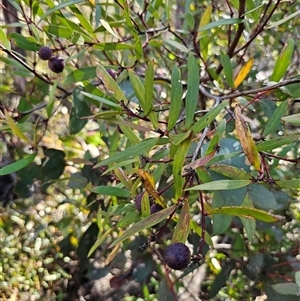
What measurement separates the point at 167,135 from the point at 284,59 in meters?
0.30

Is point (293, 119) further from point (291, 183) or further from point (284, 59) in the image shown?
point (284, 59)

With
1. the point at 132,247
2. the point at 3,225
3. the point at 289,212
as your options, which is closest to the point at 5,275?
the point at 3,225

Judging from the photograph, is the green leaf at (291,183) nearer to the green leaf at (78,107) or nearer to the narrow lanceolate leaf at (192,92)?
the narrow lanceolate leaf at (192,92)

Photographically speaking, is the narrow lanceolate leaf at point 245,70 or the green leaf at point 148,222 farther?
the narrow lanceolate leaf at point 245,70

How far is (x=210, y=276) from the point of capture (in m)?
1.55

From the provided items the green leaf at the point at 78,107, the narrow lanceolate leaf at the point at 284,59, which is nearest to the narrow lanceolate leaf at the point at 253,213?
the narrow lanceolate leaf at the point at 284,59

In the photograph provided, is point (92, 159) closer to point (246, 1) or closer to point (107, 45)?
point (107, 45)

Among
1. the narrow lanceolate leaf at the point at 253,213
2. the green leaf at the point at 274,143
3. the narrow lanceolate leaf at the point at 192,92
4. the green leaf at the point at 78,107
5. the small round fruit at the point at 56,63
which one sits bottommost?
the narrow lanceolate leaf at the point at 253,213

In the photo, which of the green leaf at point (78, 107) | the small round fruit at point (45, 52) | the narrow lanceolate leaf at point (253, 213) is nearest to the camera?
the narrow lanceolate leaf at point (253, 213)

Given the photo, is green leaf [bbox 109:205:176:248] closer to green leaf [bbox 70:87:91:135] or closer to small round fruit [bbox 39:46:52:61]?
small round fruit [bbox 39:46:52:61]

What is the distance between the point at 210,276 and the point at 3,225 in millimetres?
762

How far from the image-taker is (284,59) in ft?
2.44

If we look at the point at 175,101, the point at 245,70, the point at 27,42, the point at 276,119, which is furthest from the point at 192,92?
the point at 27,42

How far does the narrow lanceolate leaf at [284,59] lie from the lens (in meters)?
0.72
